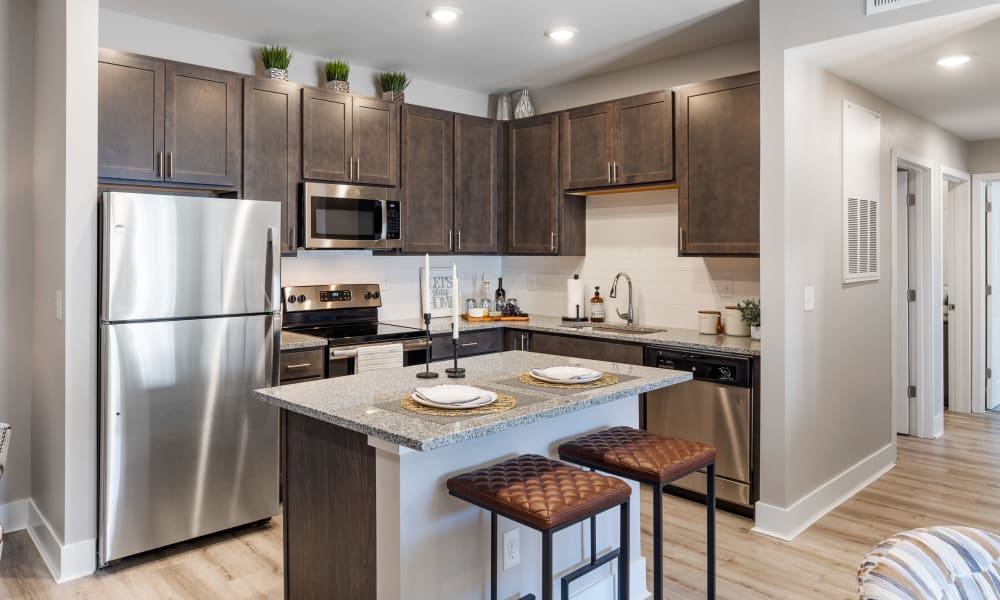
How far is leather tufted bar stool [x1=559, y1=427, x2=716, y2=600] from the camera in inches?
80.1

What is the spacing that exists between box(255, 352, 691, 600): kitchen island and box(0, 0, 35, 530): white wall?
1.95 metres

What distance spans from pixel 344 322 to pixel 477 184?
52.7 inches

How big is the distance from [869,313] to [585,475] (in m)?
2.84

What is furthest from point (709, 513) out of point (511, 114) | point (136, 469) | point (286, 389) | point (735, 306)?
point (511, 114)

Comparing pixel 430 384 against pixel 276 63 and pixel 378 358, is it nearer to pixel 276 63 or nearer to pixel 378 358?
pixel 378 358

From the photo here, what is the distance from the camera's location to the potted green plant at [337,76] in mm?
4020

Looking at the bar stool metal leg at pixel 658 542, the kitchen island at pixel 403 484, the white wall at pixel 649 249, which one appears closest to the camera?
the kitchen island at pixel 403 484

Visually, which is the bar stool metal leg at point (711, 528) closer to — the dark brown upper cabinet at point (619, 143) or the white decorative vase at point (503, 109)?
the dark brown upper cabinet at point (619, 143)

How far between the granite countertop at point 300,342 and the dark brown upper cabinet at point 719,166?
6.96 feet

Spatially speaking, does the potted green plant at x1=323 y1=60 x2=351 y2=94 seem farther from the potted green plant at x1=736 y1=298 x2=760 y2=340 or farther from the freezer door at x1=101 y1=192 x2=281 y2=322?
the potted green plant at x1=736 y1=298 x2=760 y2=340

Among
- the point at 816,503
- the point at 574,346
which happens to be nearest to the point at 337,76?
the point at 574,346

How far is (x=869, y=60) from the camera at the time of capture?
130 inches

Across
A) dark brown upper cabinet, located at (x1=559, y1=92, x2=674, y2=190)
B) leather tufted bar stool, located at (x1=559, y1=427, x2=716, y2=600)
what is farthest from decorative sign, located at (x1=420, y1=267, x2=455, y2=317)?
leather tufted bar stool, located at (x1=559, y1=427, x2=716, y2=600)

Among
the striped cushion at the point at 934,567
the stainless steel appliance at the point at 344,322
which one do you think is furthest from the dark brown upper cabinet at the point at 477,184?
the striped cushion at the point at 934,567
